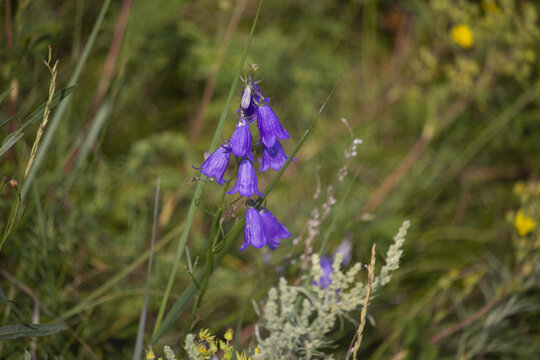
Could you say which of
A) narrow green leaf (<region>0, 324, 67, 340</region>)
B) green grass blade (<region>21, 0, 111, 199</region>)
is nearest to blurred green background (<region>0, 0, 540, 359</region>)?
green grass blade (<region>21, 0, 111, 199</region>)

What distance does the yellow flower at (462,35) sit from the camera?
11.1 feet

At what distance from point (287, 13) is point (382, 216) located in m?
1.99

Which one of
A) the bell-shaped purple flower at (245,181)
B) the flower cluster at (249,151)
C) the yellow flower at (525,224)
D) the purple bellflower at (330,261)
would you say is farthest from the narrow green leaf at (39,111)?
the yellow flower at (525,224)

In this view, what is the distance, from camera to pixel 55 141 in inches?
107

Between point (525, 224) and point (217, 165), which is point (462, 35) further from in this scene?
point (217, 165)

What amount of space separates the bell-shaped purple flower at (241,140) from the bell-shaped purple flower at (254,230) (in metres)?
0.17

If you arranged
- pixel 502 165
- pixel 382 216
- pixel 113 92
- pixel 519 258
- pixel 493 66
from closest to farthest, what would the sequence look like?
pixel 113 92 < pixel 519 258 < pixel 382 216 < pixel 493 66 < pixel 502 165

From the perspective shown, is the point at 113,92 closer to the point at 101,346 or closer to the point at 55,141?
the point at 55,141

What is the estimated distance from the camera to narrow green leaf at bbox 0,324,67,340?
1296 millimetres

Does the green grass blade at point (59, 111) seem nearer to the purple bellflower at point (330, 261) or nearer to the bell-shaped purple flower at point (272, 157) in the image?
the bell-shaped purple flower at point (272, 157)

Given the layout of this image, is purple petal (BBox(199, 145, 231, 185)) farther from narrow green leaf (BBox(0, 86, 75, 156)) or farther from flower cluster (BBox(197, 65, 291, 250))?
narrow green leaf (BBox(0, 86, 75, 156))

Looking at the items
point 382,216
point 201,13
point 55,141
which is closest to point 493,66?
point 382,216

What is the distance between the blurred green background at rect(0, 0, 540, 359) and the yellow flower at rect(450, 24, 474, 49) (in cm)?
4

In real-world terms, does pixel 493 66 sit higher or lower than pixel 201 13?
lower
